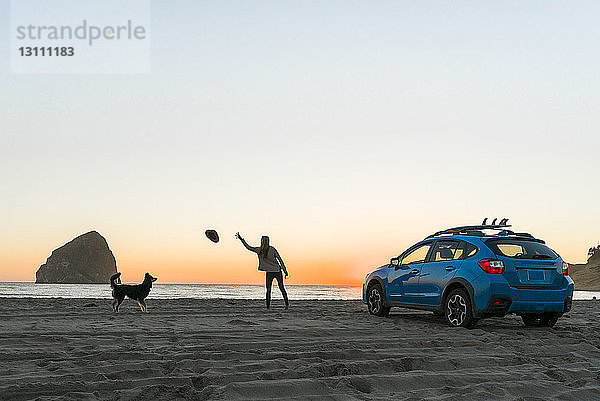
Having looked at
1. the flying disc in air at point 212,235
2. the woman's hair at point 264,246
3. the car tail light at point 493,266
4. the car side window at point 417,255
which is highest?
the flying disc in air at point 212,235

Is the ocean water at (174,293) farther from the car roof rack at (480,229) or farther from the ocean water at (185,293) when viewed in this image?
the car roof rack at (480,229)

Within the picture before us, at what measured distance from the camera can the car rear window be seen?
398 inches

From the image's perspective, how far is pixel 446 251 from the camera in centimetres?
1108

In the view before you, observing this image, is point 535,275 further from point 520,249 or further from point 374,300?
point 374,300

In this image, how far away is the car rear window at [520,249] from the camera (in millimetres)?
10117

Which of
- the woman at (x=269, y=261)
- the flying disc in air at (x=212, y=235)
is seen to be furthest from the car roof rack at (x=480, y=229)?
the flying disc in air at (x=212, y=235)

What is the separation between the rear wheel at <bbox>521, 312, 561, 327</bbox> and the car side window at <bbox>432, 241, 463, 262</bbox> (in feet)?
5.52

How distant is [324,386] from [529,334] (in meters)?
5.42

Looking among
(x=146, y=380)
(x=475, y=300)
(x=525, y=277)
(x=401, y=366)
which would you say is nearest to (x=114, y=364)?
(x=146, y=380)

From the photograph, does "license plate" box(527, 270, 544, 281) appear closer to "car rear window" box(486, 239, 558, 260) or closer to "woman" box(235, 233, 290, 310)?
"car rear window" box(486, 239, 558, 260)

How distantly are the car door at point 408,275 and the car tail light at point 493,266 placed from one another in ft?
5.65

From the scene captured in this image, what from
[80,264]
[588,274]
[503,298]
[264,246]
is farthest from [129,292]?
[80,264]

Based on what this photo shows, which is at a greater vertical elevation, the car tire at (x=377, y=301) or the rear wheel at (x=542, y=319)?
the car tire at (x=377, y=301)

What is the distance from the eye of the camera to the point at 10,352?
6.08 meters
